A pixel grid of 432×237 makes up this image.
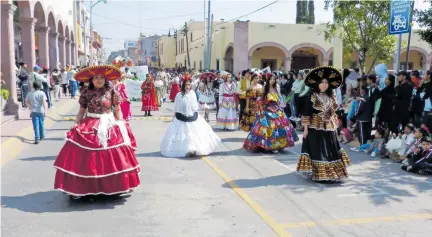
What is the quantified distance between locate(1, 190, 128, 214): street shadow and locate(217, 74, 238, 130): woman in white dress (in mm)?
7004

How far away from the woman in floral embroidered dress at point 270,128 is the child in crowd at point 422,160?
2377 mm

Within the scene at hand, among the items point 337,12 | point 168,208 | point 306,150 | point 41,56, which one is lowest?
point 168,208

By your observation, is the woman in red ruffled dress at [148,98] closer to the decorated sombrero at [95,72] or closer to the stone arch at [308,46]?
the decorated sombrero at [95,72]

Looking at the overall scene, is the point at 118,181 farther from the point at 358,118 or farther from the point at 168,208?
the point at 358,118

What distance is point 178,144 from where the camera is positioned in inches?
334

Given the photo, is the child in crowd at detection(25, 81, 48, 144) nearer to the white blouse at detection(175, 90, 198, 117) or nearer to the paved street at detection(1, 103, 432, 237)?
the paved street at detection(1, 103, 432, 237)

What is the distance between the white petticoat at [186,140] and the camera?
8477 millimetres

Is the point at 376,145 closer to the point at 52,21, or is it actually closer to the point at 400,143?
the point at 400,143

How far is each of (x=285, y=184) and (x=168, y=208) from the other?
2099 mm

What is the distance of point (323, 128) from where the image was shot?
6.66 metres

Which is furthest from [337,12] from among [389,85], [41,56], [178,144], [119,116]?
[41,56]

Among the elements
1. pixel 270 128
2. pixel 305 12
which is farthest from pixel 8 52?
pixel 305 12

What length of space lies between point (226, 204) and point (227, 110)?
7.02 metres

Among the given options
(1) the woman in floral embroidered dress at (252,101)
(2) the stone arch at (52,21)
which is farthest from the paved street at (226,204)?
(2) the stone arch at (52,21)
